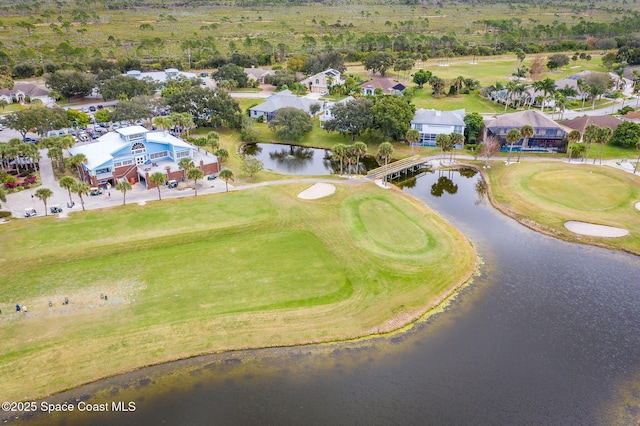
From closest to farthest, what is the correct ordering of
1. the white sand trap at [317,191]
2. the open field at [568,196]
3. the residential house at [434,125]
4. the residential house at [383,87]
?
the open field at [568,196], the white sand trap at [317,191], the residential house at [434,125], the residential house at [383,87]

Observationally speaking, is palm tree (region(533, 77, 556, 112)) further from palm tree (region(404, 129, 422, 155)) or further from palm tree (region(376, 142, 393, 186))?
palm tree (region(376, 142, 393, 186))

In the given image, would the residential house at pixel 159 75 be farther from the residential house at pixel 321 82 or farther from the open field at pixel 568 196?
the open field at pixel 568 196

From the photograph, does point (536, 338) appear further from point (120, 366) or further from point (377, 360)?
point (120, 366)

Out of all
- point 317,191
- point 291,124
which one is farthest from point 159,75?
point 317,191

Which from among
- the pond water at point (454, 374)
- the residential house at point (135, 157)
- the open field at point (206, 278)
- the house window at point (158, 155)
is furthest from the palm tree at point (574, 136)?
the house window at point (158, 155)

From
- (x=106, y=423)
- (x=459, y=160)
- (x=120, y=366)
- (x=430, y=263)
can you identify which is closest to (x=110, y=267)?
(x=120, y=366)

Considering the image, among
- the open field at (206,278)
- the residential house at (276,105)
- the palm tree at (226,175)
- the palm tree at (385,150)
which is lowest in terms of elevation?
the open field at (206,278)
